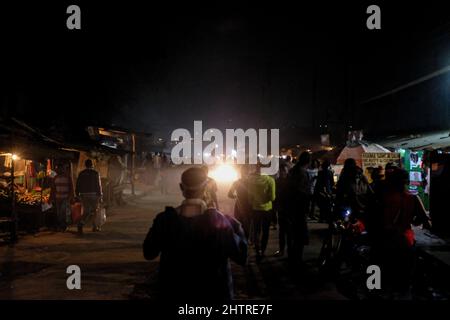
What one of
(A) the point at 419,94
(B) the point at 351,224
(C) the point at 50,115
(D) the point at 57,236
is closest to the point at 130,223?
(D) the point at 57,236

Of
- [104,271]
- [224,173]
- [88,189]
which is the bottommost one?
[104,271]

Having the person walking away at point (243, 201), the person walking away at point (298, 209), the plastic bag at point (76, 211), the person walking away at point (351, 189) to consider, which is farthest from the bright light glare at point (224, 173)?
the person walking away at point (351, 189)

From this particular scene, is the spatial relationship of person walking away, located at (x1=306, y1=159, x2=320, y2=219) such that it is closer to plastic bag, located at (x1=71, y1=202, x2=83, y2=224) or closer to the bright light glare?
plastic bag, located at (x1=71, y1=202, x2=83, y2=224)

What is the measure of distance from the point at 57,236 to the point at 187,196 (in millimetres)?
8863

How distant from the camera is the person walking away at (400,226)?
17.0ft

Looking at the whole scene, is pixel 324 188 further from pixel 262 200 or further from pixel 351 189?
pixel 351 189

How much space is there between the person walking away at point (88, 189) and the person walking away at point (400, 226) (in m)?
8.13

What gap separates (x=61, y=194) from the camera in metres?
11.5

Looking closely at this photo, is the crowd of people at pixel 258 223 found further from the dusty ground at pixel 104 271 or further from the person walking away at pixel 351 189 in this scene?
the dusty ground at pixel 104 271

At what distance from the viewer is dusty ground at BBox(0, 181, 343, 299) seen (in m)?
6.24

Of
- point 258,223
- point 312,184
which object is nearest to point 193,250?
point 258,223

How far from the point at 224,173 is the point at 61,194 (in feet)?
92.2

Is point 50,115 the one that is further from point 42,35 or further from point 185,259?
point 185,259
